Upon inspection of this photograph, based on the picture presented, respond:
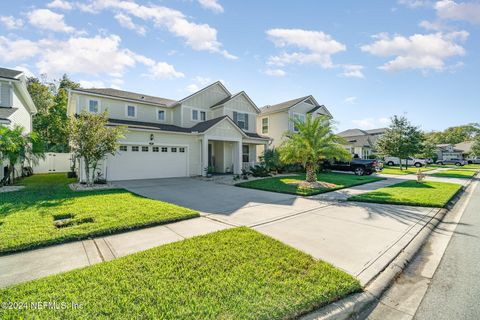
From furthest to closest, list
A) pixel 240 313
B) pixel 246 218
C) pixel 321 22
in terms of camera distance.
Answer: pixel 321 22
pixel 246 218
pixel 240 313

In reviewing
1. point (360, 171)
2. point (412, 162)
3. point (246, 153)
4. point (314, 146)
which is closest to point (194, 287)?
point (314, 146)

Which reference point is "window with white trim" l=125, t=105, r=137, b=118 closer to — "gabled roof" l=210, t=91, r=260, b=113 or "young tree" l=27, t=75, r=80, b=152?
"gabled roof" l=210, t=91, r=260, b=113

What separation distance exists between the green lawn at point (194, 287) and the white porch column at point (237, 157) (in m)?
13.6

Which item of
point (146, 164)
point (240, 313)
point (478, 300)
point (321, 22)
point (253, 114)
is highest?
point (321, 22)

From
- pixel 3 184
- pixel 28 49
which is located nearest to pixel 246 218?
pixel 3 184

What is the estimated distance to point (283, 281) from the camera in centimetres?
311

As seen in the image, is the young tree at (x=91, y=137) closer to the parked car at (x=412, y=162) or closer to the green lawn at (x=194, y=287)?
the green lawn at (x=194, y=287)

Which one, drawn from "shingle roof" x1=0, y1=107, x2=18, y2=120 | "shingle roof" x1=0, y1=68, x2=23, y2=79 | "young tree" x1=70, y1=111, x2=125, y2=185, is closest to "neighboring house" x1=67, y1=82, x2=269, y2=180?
"young tree" x1=70, y1=111, x2=125, y2=185

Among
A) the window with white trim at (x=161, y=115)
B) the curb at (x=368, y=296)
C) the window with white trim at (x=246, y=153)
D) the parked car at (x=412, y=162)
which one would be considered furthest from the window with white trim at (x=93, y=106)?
the parked car at (x=412, y=162)

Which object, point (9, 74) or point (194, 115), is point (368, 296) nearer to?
point (194, 115)

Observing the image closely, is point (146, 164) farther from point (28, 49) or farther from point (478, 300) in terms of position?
point (478, 300)

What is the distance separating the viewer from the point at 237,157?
1770cm

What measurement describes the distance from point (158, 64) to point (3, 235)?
1124 centimetres

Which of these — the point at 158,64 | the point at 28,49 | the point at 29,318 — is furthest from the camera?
the point at 28,49
